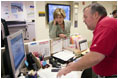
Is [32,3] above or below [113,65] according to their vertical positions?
above

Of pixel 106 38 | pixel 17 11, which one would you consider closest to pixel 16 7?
pixel 17 11

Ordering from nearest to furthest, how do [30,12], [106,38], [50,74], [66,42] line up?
[106,38]
[50,74]
[66,42]
[30,12]

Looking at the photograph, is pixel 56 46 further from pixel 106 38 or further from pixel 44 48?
pixel 106 38

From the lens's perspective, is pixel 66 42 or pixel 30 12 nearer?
pixel 66 42

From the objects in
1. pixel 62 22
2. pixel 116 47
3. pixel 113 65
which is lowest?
pixel 113 65

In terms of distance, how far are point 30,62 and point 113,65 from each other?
0.87 metres

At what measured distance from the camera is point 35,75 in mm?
1285

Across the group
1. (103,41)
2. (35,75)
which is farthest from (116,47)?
(35,75)

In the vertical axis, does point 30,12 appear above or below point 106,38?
above

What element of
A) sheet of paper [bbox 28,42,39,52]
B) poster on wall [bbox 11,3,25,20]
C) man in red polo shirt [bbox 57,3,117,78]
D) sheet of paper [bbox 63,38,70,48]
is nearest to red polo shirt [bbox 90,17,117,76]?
man in red polo shirt [bbox 57,3,117,78]

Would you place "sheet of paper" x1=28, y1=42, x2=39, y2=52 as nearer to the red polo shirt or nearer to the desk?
the desk

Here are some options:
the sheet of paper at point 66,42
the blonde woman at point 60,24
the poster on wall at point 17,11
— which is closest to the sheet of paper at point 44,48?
the sheet of paper at point 66,42

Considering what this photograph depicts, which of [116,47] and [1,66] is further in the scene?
[1,66]

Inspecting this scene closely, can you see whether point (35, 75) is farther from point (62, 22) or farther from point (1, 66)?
A: point (62, 22)
